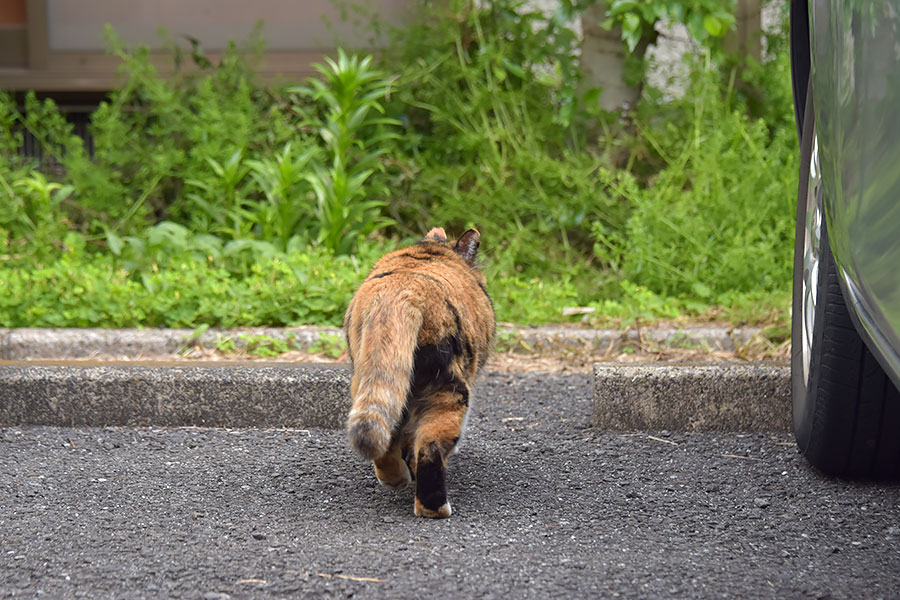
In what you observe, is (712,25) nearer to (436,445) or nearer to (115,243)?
(115,243)

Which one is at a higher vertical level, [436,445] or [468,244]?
[468,244]

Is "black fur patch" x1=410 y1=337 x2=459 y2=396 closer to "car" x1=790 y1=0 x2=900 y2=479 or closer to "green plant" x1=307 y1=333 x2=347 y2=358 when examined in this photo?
"car" x1=790 y1=0 x2=900 y2=479

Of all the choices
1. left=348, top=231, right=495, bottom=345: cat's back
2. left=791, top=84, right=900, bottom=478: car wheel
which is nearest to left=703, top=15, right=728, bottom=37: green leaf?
left=791, top=84, right=900, bottom=478: car wheel

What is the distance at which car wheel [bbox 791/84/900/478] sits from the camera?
2.45 m

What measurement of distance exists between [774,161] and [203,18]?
453 cm

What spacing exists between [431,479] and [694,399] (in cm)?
131

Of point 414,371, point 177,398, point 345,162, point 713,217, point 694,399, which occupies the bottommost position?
point 177,398

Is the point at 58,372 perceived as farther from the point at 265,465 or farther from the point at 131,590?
the point at 131,590

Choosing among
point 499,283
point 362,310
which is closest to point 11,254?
point 499,283

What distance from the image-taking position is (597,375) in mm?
3432

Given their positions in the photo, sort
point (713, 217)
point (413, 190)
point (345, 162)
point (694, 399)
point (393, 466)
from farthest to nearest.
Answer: point (413, 190), point (345, 162), point (713, 217), point (694, 399), point (393, 466)

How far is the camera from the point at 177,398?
11.7ft

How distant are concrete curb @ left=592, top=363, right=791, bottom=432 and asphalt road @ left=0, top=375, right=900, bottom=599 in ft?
0.27

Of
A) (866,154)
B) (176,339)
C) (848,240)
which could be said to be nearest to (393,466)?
(848,240)
